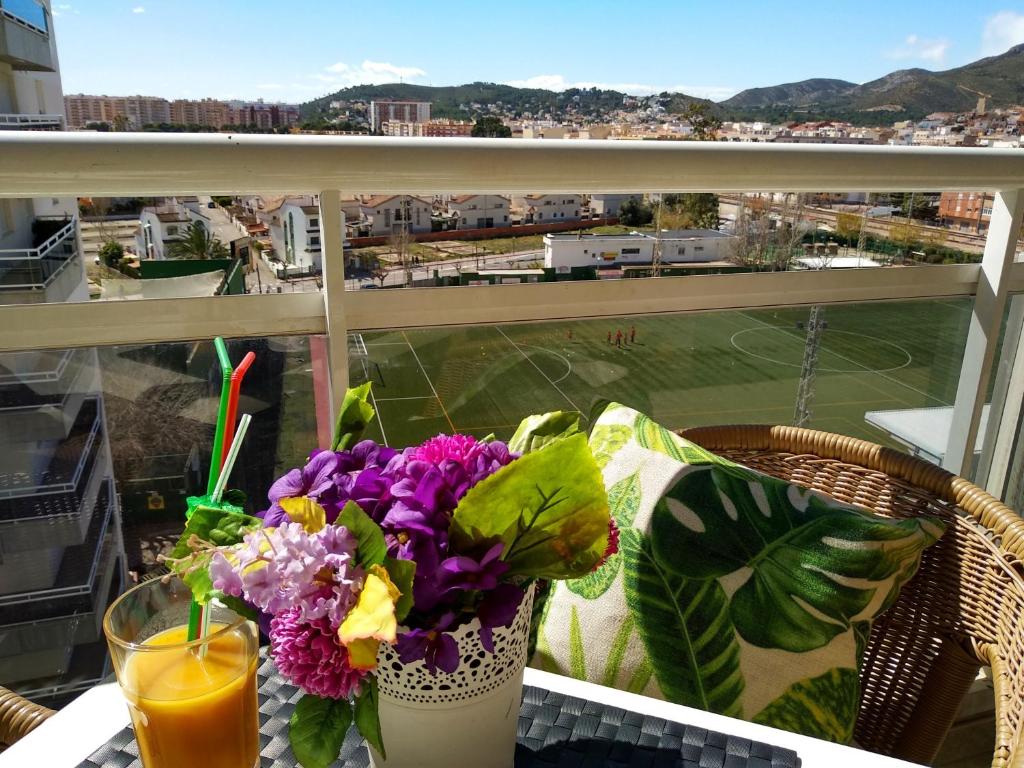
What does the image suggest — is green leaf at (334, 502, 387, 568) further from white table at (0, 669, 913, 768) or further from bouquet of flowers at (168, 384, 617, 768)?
white table at (0, 669, 913, 768)

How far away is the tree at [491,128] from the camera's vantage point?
5.48ft

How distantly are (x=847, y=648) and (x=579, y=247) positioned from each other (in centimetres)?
94

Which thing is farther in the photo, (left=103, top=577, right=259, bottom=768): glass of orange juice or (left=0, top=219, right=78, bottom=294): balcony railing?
(left=0, top=219, right=78, bottom=294): balcony railing

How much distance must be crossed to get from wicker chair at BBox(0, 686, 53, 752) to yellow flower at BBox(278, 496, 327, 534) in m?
0.68

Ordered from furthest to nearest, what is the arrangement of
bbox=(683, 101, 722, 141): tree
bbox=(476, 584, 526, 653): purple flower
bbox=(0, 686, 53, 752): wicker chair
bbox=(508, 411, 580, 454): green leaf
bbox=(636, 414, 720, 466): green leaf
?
bbox=(683, 101, 722, 141): tree < bbox=(636, 414, 720, 466): green leaf < bbox=(0, 686, 53, 752): wicker chair < bbox=(508, 411, 580, 454): green leaf < bbox=(476, 584, 526, 653): purple flower

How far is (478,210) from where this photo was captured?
5.28 feet

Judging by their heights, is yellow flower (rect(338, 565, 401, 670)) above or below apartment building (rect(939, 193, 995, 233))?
below

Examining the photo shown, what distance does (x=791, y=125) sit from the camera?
3.30m

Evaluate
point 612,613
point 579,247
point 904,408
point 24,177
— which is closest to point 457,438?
point 612,613

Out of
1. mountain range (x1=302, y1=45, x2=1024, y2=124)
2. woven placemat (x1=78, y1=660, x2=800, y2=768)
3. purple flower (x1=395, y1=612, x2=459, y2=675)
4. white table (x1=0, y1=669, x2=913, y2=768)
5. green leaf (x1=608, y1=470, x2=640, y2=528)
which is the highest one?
mountain range (x1=302, y1=45, x2=1024, y2=124)

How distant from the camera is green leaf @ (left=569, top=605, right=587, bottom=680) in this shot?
3.82 feet

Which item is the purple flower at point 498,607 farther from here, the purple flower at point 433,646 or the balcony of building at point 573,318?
the balcony of building at point 573,318

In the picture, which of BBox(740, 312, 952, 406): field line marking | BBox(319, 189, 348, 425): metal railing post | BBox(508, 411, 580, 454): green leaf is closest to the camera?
BBox(508, 411, 580, 454): green leaf

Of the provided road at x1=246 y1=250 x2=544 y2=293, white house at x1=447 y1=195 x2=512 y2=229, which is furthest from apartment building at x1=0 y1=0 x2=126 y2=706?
white house at x1=447 y1=195 x2=512 y2=229
